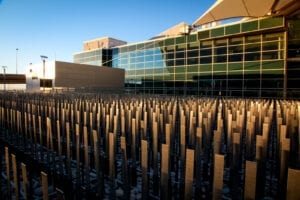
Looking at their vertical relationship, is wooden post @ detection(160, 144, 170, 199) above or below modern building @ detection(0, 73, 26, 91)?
below

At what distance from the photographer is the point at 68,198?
8.75ft

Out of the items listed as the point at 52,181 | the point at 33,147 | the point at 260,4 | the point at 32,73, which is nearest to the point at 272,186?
the point at 52,181

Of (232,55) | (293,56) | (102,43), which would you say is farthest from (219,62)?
(102,43)

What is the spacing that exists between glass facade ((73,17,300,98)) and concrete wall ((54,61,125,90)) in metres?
3.98

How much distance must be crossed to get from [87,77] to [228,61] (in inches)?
703

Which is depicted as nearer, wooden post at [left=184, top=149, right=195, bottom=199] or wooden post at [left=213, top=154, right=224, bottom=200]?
wooden post at [left=213, top=154, right=224, bottom=200]

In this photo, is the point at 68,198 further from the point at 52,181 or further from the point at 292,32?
the point at 292,32

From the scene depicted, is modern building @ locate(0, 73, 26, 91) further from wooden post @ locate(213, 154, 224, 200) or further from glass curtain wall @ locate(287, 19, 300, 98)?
wooden post @ locate(213, 154, 224, 200)

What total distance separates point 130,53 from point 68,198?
97.7 feet

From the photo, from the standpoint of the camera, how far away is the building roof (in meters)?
14.0

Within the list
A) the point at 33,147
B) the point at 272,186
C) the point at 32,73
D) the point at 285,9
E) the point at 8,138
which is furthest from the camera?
the point at 32,73

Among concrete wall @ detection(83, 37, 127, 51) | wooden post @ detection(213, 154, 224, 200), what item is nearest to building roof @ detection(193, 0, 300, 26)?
wooden post @ detection(213, 154, 224, 200)

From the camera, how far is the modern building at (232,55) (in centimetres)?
1623

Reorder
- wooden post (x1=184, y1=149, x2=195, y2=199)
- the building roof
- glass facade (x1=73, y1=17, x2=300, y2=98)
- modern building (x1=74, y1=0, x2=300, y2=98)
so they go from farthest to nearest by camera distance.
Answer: glass facade (x1=73, y1=17, x2=300, y2=98) < modern building (x1=74, y1=0, x2=300, y2=98) < the building roof < wooden post (x1=184, y1=149, x2=195, y2=199)
